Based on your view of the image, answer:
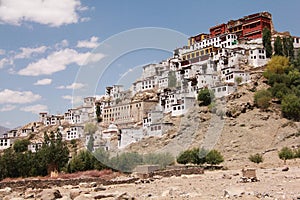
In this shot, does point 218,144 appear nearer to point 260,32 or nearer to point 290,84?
point 290,84

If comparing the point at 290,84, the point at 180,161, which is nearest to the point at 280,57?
the point at 290,84

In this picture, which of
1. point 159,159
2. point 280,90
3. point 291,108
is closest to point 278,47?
point 280,90

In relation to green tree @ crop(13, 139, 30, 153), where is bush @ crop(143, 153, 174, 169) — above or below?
below

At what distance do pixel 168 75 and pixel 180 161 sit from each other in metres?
29.0

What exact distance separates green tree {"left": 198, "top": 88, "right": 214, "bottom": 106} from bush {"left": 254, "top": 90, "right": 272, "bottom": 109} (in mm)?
5580

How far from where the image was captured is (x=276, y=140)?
3841cm

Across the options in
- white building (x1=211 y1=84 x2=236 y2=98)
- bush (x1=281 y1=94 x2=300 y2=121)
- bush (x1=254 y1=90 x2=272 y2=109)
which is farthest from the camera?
white building (x1=211 y1=84 x2=236 y2=98)

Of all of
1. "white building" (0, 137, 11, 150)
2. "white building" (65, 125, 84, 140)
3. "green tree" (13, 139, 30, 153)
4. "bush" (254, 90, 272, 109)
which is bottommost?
"green tree" (13, 139, 30, 153)

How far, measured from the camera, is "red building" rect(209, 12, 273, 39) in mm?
59881

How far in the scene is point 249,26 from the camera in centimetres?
6150

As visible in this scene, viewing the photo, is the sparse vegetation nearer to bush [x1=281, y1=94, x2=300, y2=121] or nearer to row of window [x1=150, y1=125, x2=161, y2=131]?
bush [x1=281, y1=94, x2=300, y2=121]

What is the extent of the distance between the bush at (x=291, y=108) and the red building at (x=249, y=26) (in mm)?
19415

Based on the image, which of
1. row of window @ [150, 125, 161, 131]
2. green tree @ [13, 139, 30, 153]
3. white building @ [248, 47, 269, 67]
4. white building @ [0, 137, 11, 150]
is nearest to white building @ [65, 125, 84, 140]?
green tree @ [13, 139, 30, 153]

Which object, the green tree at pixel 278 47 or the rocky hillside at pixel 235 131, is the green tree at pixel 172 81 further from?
the green tree at pixel 278 47
